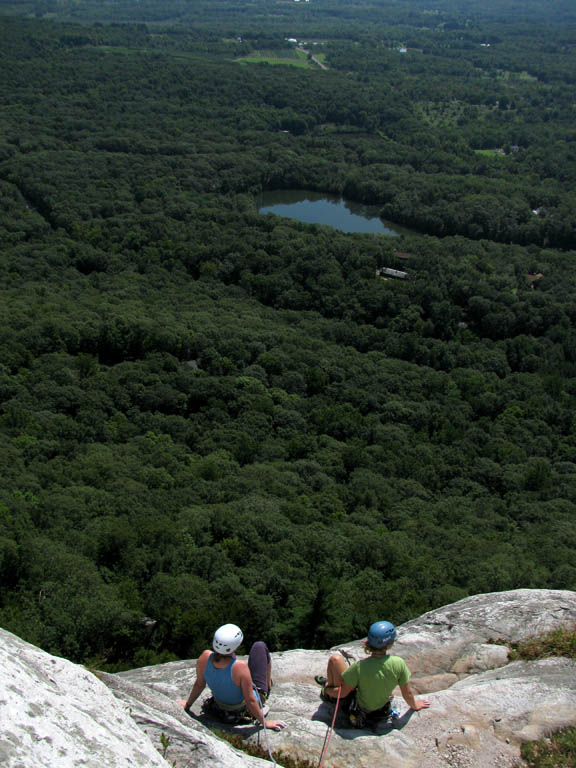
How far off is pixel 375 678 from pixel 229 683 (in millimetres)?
1817

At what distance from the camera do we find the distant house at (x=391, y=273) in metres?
65.0

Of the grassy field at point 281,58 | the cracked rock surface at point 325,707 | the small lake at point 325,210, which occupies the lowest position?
the small lake at point 325,210

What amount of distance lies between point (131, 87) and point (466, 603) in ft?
439

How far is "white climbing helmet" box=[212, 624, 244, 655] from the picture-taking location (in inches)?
315

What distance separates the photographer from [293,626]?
679 inches

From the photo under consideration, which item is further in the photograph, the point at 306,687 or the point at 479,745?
the point at 306,687

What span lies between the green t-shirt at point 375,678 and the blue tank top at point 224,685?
4.56ft

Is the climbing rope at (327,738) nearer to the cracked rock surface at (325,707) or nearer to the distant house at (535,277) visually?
the cracked rock surface at (325,707)

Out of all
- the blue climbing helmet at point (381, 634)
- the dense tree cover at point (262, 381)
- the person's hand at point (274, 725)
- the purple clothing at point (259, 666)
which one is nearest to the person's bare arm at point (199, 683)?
the purple clothing at point (259, 666)

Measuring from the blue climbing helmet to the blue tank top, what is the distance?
5.77ft

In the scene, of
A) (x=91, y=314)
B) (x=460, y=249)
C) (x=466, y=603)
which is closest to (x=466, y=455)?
(x=466, y=603)

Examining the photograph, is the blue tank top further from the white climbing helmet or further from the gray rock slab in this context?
the gray rock slab

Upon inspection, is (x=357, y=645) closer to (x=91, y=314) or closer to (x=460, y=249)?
(x=91, y=314)

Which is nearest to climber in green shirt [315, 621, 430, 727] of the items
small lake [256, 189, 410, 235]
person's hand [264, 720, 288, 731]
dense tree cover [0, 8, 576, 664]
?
person's hand [264, 720, 288, 731]
